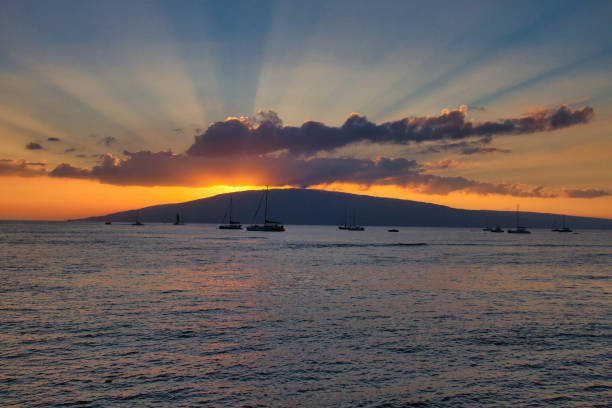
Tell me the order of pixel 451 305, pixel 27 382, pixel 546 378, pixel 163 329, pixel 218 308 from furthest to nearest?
pixel 451 305 < pixel 218 308 < pixel 163 329 < pixel 546 378 < pixel 27 382

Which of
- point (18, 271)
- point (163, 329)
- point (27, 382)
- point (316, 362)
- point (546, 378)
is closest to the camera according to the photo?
point (27, 382)

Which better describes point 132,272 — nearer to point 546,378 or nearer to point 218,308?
point 218,308

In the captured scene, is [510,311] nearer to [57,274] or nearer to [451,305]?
[451,305]

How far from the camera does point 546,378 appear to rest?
1581 centimetres

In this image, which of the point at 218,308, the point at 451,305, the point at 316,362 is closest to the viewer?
the point at 316,362

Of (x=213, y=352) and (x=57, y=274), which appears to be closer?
(x=213, y=352)

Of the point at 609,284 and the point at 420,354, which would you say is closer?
the point at 420,354

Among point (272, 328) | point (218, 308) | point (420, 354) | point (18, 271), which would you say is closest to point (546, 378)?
point (420, 354)

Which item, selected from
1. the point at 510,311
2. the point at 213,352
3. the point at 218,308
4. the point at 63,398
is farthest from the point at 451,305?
the point at 63,398

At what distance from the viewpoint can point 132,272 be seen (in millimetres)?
49344

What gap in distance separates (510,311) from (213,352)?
68.6 feet

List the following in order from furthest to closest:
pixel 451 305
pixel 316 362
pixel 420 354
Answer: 1. pixel 451 305
2. pixel 420 354
3. pixel 316 362

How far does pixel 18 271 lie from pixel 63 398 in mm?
42998

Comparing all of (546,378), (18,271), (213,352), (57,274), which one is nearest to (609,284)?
(546,378)
